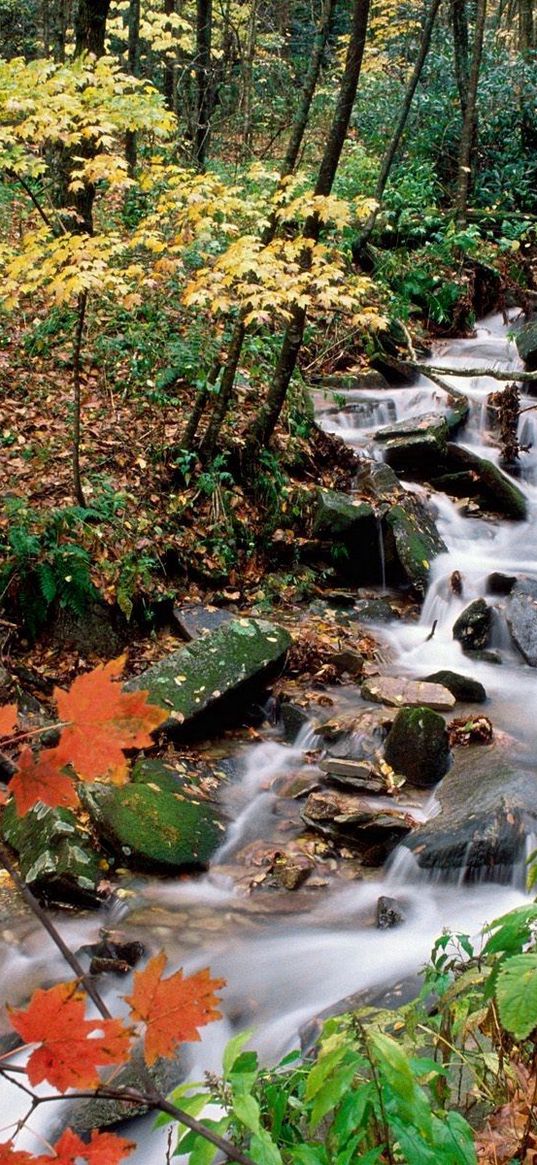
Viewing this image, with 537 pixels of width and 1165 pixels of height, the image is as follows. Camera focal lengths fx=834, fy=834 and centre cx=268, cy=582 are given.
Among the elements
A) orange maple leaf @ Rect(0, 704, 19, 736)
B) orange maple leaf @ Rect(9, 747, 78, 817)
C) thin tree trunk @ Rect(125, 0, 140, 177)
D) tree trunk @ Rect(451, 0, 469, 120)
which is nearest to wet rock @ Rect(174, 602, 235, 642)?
orange maple leaf @ Rect(0, 704, 19, 736)

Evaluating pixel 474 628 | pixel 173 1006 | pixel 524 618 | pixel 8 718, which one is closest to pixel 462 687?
pixel 474 628

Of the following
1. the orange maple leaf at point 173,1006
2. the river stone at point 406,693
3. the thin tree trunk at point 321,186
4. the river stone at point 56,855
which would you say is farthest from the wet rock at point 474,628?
the orange maple leaf at point 173,1006

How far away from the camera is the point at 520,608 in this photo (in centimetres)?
827

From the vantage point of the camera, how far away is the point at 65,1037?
106 centimetres

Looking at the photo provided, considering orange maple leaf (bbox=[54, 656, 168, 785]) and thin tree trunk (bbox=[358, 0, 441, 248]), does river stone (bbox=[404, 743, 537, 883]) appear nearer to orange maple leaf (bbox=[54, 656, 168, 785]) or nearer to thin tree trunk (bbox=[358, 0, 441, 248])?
orange maple leaf (bbox=[54, 656, 168, 785])

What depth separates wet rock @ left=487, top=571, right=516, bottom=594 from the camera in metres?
8.70

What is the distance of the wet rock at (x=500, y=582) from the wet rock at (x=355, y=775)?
10.9 ft

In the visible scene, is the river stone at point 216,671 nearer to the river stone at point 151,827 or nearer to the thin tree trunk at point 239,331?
the river stone at point 151,827

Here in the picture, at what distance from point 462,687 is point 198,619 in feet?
7.68

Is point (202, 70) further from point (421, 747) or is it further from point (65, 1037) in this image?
point (65, 1037)

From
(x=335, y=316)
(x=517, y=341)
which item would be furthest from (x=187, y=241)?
(x=517, y=341)

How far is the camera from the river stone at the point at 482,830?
16.3ft

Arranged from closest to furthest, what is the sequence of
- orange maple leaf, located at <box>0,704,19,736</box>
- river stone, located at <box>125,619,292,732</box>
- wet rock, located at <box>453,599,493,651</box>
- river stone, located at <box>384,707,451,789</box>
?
1. orange maple leaf, located at <box>0,704,19,736</box>
2. river stone, located at <box>384,707,451,789</box>
3. river stone, located at <box>125,619,292,732</box>
4. wet rock, located at <box>453,599,493,651</box>

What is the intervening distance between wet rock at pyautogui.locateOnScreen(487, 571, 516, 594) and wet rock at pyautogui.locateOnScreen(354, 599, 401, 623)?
109cm
